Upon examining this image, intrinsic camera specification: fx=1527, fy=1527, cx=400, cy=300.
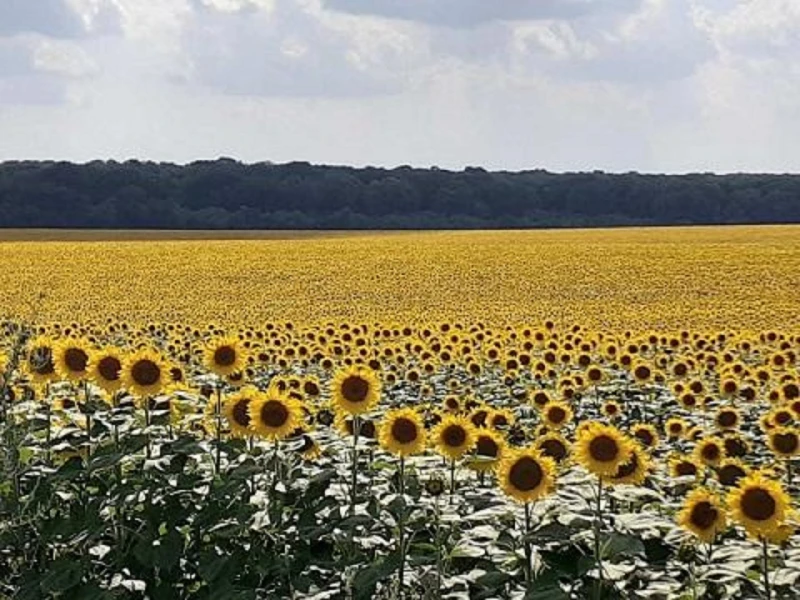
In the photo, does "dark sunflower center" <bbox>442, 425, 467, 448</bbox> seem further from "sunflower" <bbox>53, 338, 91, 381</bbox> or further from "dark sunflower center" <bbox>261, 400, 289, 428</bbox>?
"sunflower" <bbox>53, 338, 91, 381</bbox>

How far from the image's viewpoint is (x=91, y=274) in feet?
122

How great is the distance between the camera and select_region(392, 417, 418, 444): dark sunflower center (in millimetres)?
5434

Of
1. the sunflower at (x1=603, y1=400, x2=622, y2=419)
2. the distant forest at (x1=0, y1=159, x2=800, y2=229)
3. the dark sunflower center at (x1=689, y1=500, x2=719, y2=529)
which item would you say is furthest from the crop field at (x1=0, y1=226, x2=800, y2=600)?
the distant forest at (x1=0, y1=159, x2=800, y2=229)

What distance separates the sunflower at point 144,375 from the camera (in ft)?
18.9

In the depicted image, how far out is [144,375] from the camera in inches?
227

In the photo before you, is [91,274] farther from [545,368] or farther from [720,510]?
[720,510]

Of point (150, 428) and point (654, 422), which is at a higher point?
point (150, 428)

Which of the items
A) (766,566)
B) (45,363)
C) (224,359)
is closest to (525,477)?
(766,566)

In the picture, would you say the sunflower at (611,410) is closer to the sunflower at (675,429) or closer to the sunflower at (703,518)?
the sunflower at (675,429)

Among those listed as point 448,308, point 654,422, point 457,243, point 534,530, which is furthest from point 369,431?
point 457,243

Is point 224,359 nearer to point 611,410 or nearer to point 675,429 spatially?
point 675,429

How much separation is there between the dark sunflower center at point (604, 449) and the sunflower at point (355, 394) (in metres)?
1.01

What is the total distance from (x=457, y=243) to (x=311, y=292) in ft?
77.2

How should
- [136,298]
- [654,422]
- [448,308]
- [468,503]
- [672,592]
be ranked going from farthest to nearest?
[136,298] < [448,308] < [654,422] < [468,503] < [672,592]
